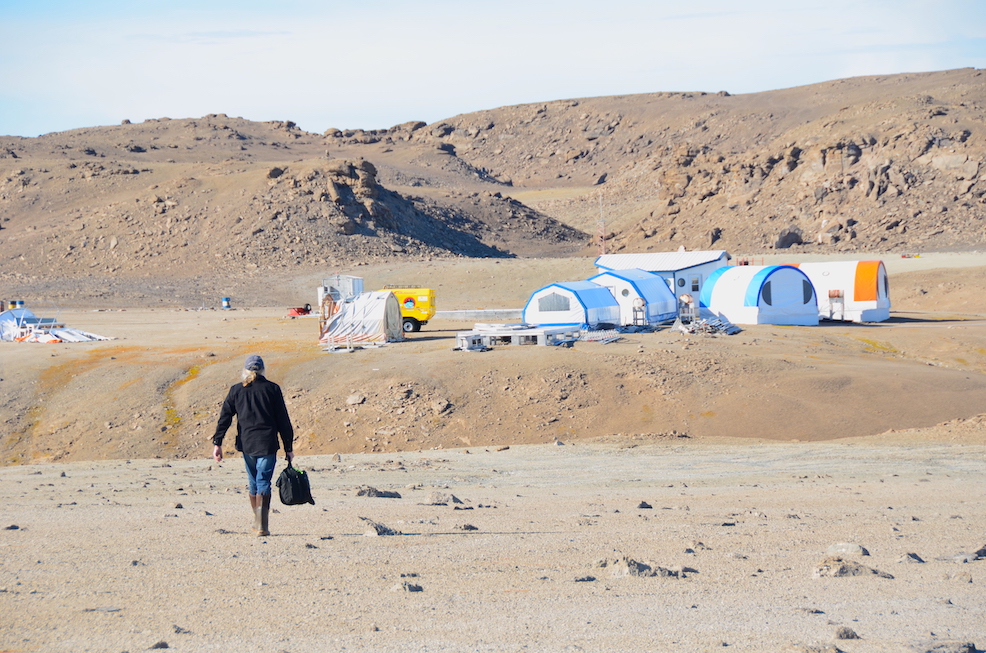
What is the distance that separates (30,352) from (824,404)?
22.5m

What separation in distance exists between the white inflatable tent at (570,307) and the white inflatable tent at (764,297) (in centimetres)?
546

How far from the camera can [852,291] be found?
129 ft

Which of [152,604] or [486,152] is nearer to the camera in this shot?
[152,604]

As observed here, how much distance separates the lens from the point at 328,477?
14.8 meters

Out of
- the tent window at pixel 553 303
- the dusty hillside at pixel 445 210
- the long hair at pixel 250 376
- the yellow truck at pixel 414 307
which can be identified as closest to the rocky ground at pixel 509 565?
the long hair at pixel 250 376

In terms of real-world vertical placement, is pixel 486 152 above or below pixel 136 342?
above

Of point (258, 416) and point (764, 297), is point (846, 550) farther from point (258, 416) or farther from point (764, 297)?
point (764, 297)

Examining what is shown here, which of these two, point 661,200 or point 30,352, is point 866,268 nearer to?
point 30,352

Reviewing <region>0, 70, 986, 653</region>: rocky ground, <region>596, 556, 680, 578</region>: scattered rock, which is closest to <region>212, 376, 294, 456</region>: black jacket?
<region>0, 70, 986, 653</region>: rocky ground

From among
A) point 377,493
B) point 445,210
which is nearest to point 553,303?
point 377,493

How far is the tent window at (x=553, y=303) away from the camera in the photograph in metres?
33.5

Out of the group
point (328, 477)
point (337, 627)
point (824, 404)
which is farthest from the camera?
point (824, 404)

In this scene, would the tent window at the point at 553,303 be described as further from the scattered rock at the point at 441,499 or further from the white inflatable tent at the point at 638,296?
the scattered rock at the point at 441,499

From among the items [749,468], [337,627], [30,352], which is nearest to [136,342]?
[30,352]
